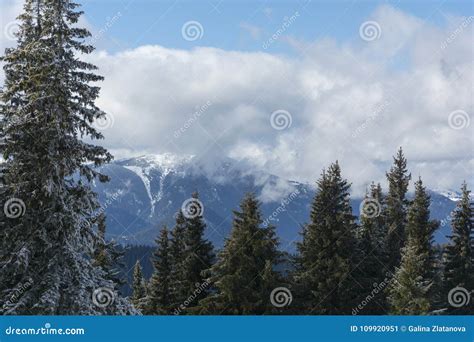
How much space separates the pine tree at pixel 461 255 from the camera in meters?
42.1

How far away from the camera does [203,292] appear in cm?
3481
